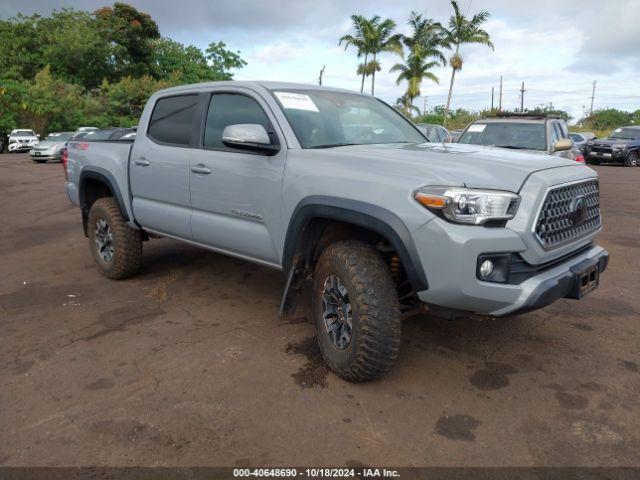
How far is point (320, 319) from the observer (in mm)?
3391

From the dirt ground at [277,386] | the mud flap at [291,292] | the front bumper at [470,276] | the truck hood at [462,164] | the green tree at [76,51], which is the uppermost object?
the green tree at [76,51]

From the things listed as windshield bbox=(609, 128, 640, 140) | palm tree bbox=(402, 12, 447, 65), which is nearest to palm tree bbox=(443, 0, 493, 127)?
palm tree bbox=(402, 12, 447, 65)

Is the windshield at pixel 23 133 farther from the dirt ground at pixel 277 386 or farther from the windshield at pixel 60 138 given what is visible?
the dirt ground at pixel 277 386

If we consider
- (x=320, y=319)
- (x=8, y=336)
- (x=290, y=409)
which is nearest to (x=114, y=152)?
(x=8, y=336)

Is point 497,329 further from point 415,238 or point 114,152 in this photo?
point 114,152

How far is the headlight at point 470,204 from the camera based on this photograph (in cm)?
267

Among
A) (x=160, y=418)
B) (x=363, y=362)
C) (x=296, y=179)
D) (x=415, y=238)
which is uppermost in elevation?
(x=296, y=179)

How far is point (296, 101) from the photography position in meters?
3.80

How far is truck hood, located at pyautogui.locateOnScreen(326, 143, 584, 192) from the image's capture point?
9.00 ft

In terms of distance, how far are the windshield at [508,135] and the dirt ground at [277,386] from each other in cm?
389

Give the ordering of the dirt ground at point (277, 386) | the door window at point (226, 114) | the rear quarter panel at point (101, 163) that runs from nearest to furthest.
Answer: the dirt ground at point (277, 386)
the door window at point (226, 114)
the rear quarter panel at point (101, 163)

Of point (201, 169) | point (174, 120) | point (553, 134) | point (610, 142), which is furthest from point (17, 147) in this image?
point (201, 169)

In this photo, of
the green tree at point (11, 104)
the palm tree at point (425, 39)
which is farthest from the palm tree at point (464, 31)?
the green tree at point (11, 104)

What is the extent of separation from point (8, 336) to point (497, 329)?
367cm
